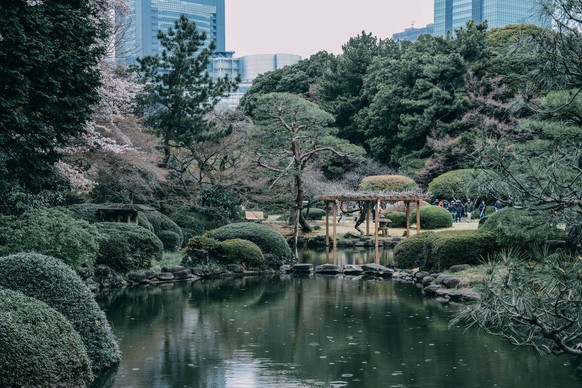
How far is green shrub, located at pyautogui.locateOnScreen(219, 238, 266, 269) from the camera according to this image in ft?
72.1

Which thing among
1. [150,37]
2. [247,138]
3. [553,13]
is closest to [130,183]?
[247,138]

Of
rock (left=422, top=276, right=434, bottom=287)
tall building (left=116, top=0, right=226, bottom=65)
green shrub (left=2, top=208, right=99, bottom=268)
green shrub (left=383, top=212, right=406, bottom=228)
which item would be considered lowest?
rock (left=422, top=276, right=434, bottom=287)

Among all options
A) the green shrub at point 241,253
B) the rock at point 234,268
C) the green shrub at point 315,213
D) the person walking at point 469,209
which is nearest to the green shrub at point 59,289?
the rock at point 234,268

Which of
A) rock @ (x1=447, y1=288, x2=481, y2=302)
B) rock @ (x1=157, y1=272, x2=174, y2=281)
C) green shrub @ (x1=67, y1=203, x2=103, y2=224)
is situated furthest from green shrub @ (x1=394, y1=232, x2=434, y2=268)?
green shrub @ (x1=67, y1=203, x2=103, y2=224)

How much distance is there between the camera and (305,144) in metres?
30.2

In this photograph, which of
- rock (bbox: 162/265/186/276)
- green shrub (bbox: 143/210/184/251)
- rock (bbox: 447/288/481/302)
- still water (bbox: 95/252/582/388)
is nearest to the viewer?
still water (bbox: 95/252/582/388)

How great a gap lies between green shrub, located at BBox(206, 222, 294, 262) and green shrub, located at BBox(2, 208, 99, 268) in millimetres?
7178

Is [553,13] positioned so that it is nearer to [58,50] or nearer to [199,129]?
[58,50]

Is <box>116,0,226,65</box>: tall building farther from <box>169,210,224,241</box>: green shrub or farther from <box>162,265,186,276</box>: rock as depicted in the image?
<box>162,265,186,276</box>: rock

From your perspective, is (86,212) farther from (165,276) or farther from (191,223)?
(191,223)

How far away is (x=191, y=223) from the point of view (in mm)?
26391

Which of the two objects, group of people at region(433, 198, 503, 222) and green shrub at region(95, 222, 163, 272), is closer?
green shrub at region(95, 222, 163, 272)

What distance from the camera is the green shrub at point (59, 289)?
927 cm

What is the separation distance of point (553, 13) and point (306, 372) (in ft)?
19.9
